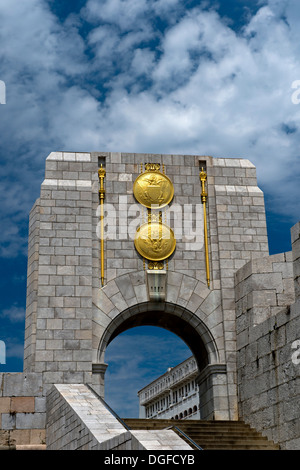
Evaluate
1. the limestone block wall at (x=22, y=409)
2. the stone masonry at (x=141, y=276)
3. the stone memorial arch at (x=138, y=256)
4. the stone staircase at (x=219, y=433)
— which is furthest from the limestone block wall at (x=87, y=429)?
the stone memorial arch at (x=138, y=256)

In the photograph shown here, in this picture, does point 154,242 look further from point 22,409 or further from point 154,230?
point 22,409

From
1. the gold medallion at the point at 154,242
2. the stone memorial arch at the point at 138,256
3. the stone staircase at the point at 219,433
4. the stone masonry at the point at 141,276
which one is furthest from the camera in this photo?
the gold medallion at the point at 154,242

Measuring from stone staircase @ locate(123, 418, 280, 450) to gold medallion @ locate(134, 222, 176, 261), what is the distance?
4543 millimetres

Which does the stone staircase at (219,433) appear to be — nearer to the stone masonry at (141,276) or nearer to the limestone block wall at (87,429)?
the stone masonry at (141,276)

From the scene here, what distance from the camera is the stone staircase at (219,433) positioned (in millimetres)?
13125

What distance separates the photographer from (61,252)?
17.0 m

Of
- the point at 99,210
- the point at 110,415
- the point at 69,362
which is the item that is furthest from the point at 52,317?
the point at 110,415

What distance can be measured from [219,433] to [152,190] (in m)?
6.69

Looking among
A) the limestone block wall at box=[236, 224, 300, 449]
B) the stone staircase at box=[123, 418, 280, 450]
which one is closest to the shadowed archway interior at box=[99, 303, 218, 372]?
the limestone block wall at box=[236, 224, 300, 449]

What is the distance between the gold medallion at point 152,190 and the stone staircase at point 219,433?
592cm

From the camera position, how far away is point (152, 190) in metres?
17.8

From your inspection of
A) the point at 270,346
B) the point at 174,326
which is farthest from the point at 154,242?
the point at 270,346
